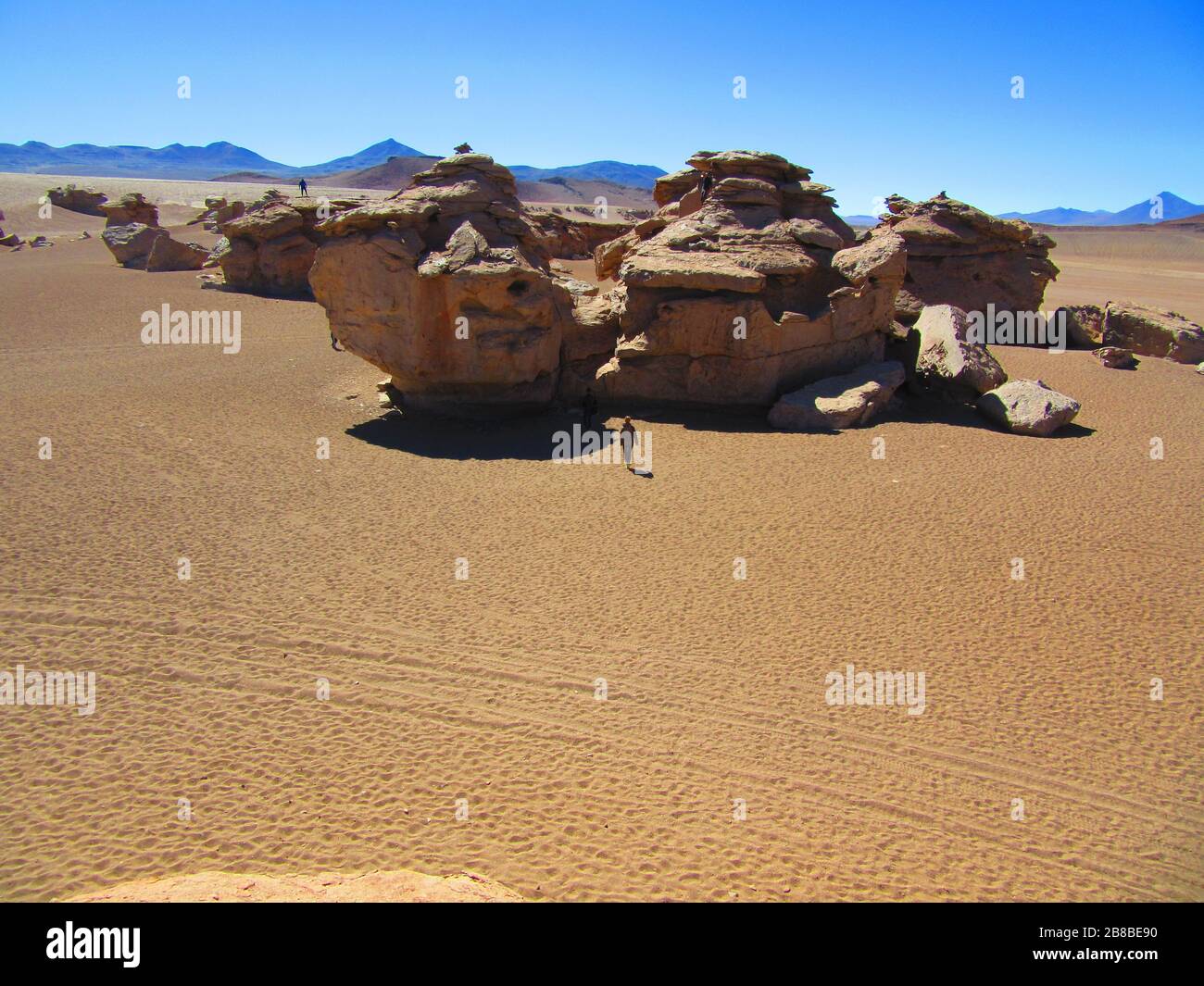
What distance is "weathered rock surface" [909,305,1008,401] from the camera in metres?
13.9

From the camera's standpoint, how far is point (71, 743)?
5848 millimetres

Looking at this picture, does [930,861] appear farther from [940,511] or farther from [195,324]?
[195,324]

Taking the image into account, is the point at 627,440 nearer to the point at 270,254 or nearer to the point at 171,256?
the point at 270,254

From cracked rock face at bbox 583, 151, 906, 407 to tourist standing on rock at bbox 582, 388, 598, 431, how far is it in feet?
2.29

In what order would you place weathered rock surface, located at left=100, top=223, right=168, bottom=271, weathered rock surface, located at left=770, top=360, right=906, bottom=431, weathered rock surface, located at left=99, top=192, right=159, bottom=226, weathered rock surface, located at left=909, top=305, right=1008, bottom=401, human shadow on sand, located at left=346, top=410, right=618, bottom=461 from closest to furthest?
human shadow on sand, located at left=346, top=410, right=618, bottom=461 < weathered rock surface, located at left=770, top=360, right=906, bottom=431 < weathered rock surface, located at left=909, top=305, right=1008, bottom=401 < weathered rock surface, located at left=100, top=223, right=168, bottom=271 < weathered rock surface, located at left=99, top=192, right=159, bottom=226

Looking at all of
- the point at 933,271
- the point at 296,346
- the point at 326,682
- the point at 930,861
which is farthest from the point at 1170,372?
the point at 296,346

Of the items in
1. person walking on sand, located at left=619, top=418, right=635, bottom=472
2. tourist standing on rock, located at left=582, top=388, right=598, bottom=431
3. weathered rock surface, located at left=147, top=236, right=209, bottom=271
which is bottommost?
person walking on sand, located at left=619, top=418, right=635, bottom=472

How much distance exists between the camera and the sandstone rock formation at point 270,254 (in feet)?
81.5

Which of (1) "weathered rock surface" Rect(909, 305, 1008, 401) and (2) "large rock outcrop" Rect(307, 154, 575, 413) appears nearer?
(2) "large rock outcrop" Rect(307, 154, 575, 413)

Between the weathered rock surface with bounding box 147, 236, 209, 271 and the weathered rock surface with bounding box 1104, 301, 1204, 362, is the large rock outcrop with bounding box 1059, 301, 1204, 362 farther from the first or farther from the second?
the weathered rock surface with bounding box 147, 236, 209, 271

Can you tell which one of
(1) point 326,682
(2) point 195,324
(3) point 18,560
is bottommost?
(1) point 326,682

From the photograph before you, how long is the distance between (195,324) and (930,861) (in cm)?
2212

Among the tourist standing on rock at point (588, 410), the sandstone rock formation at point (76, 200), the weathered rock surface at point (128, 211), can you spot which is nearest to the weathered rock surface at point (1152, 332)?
the tourist standing on rock at point (588, 410)

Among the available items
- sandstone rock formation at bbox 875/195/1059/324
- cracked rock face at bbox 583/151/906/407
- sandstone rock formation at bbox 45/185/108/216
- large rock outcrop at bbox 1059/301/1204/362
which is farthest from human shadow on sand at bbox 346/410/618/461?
sandstone rock formation at bbox 45/185/108/216
